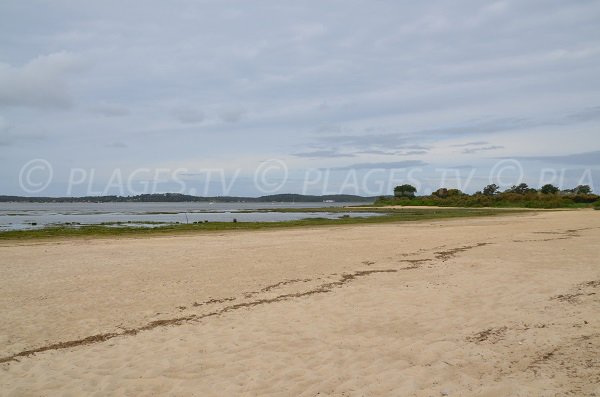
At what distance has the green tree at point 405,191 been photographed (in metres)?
147

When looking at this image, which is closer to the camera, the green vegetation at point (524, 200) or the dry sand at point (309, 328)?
the dry sand at point (309, 328)

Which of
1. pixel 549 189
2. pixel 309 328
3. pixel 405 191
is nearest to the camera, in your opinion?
pixel 309 328

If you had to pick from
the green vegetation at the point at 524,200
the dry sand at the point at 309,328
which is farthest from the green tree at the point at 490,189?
the dry sand at the point at 309,328

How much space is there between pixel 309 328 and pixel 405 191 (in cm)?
14335

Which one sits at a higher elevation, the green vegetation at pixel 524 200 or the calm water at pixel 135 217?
the green vegetation at pixel 524 200

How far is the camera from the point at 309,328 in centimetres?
816

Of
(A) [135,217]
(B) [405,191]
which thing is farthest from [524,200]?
(A) [135,217]

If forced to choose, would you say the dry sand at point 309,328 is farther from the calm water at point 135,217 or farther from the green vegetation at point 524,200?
A: the green vegetation at point 524,200

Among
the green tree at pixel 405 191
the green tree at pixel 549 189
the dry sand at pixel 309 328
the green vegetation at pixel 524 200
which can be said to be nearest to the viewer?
the dry sand at pixel 309 328

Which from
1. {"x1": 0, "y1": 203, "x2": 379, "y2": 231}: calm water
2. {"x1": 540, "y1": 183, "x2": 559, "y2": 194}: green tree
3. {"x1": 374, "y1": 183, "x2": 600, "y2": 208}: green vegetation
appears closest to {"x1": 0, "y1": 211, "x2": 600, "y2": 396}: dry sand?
{"x1": 0, "y1": 203, "x2": 379, "y2": 231}: calm water

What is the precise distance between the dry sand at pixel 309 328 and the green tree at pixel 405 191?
133 m

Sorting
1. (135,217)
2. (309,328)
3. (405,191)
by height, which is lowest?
(135,217)

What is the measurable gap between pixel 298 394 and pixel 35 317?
22.0 feet

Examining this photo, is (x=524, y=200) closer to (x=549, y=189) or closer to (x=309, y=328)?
(x=549, y=189)
